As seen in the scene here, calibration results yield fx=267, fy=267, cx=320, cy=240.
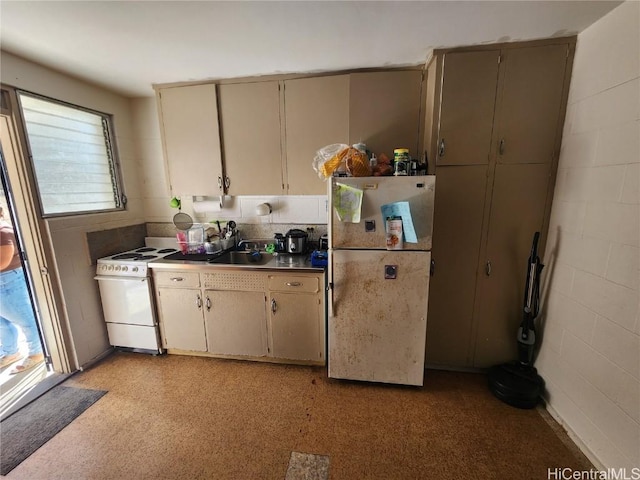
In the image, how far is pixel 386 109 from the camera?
2.08 m

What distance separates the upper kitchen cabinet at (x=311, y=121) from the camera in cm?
214

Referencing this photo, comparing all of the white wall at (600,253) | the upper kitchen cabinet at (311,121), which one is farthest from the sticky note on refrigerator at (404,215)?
the white wall at (600,253)

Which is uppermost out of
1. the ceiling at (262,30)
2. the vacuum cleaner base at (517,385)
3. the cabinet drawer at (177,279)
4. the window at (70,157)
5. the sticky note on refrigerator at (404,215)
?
the ceiling at (262,30)

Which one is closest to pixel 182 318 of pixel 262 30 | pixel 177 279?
pixel 177 279

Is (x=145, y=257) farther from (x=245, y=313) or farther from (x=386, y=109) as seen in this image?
(x=386, y=109)

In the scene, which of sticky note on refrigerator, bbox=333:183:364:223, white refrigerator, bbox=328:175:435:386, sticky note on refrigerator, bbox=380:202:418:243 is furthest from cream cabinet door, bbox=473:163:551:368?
sticky note on refrigerator, bbox=333:183:364:223

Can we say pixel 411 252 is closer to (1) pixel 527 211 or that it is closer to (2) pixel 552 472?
(1) pixel 527 211

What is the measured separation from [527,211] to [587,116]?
61cm

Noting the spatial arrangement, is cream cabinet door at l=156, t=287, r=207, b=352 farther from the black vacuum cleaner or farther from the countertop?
the black vacuum cleaner

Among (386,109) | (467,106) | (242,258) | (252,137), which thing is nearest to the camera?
(467,106)

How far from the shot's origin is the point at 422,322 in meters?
1.87

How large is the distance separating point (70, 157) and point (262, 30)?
196cm

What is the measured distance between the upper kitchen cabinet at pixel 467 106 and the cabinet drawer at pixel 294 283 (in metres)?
1.30

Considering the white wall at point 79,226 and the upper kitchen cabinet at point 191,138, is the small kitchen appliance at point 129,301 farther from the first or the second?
the upper kitchen cabinet at point 191,138
